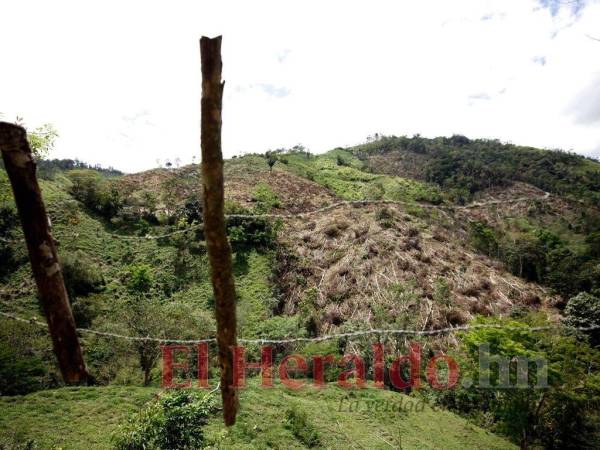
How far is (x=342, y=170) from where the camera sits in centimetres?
6322

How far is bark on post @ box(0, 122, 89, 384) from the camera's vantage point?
3107mm

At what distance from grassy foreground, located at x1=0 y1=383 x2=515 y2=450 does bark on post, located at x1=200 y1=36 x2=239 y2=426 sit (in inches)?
183

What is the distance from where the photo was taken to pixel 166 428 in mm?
5082

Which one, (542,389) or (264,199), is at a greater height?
(264,199)

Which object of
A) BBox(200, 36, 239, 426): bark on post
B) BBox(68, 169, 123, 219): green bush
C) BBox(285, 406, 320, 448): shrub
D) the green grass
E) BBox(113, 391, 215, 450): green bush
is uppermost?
the green grass

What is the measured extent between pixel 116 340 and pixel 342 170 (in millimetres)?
53045

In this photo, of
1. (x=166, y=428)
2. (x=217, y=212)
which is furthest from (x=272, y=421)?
(x=217, y=212)

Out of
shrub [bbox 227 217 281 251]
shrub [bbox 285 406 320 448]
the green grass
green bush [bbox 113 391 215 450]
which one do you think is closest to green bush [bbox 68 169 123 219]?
shrub [bbox 227 217 281 251]

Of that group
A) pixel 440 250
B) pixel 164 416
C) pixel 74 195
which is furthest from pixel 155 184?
pixel 164 416

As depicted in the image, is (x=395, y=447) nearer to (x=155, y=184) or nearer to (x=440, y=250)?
(x=440, y=250)

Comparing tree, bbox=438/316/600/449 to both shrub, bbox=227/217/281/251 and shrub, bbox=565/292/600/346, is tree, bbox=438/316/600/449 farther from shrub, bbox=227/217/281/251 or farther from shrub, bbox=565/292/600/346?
shrub, bbox=227/217/281/251

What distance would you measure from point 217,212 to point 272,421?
33.6 feet

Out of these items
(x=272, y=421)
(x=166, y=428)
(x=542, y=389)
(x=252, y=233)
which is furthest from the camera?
(x=252, y=233)

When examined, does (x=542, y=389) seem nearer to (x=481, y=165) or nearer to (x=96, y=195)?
(x=96, y=195)
